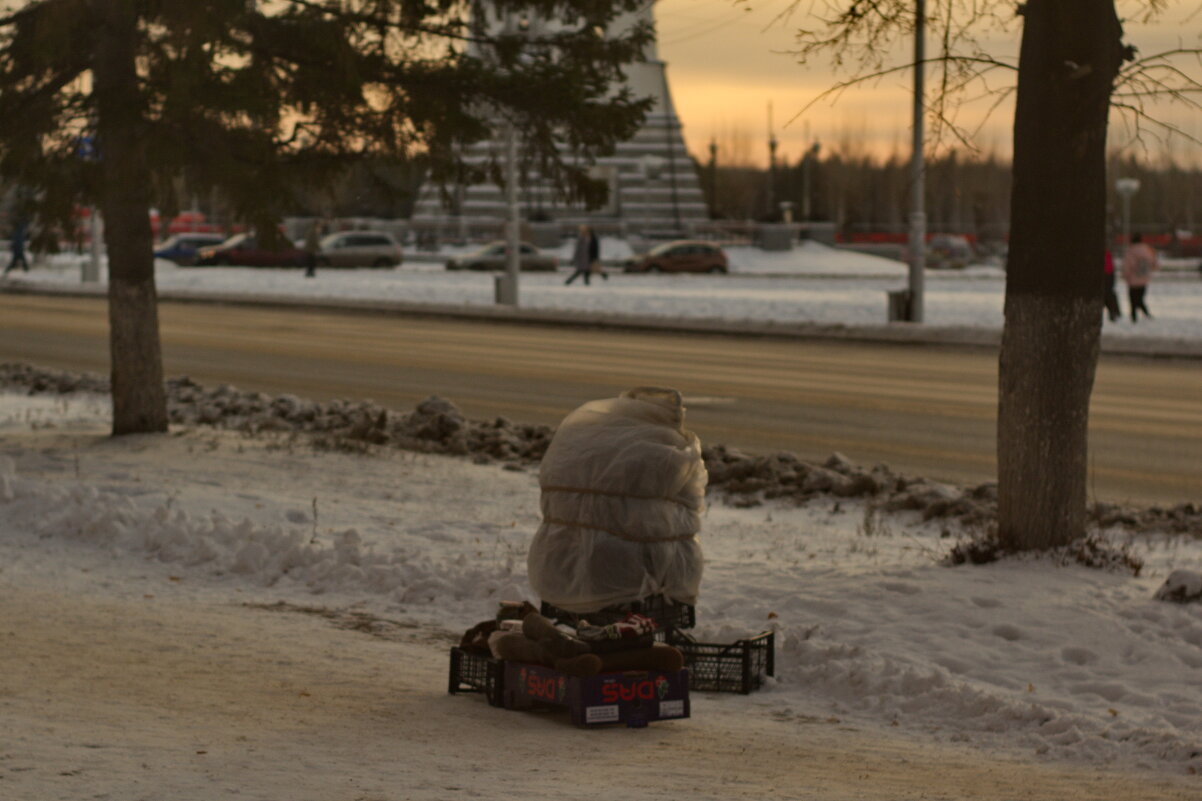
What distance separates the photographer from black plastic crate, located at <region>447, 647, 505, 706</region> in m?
6.43

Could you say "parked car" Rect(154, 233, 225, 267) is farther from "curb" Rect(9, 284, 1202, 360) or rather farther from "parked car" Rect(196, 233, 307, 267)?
"curb" Rect(9, 284, 1202, 360)

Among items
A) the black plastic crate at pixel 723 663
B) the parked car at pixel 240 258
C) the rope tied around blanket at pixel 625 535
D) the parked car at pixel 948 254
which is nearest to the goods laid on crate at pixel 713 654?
the black plastic crate at pixel 723 663

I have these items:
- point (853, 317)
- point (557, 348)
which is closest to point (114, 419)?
point (557, 348)

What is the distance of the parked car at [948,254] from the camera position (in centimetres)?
7250

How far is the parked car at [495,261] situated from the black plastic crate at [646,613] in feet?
178

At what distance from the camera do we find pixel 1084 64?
8320 mm

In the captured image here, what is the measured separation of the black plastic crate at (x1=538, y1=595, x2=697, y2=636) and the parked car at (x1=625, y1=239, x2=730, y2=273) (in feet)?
174

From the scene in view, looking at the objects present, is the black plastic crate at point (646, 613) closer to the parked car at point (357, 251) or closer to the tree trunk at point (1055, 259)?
the tree trunk at point (1055, 259)

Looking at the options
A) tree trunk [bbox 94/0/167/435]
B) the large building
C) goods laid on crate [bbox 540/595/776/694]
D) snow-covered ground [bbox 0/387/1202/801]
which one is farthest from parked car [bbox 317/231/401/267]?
goods laid on crate [bbox 540/595/776/694]

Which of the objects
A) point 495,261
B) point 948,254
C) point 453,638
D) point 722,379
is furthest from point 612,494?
point 948,254

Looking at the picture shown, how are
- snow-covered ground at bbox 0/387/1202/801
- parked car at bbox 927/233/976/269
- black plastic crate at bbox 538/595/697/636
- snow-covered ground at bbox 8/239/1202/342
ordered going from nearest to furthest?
snow-covered ground at bbox 0/387/1202/801
black plastic crate at bbox 538/595/697/636
snow-covered ground at bbox 8/239/1202/342
parked car at bbox 927/233/976/269

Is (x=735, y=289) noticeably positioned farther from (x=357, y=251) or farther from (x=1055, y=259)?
(x=1055, y=259)

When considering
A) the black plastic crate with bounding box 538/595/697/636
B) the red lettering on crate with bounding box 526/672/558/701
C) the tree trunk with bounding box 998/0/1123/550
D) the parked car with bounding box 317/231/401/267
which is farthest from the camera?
the parked car with bounding box 317/231/401/267

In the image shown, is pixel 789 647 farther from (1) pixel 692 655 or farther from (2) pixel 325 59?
(2) pixel 325 59
